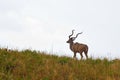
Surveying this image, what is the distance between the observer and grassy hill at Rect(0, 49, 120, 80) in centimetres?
1427

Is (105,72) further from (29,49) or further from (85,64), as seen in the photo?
(29,49)

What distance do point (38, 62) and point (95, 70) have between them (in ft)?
6.63

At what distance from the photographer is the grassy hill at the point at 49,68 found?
14.3 metres

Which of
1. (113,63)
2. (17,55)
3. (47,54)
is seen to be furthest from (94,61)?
(17,55)

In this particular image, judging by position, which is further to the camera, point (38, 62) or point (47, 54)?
point (47, 54)

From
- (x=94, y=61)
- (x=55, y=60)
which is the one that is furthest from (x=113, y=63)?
(x=55, y=60)

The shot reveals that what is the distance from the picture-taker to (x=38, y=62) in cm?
1562

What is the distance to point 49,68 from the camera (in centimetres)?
1488

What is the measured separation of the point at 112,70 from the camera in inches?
606

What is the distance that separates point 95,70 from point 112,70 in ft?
2.13

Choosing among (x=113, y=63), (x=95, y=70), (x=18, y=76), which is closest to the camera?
(x=18, y=76)

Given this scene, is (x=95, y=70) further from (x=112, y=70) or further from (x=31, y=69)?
(x=31, y=69)

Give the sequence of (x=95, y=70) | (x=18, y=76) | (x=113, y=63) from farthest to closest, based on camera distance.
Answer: (x=113, y=63)
(x=95, y=70)
(x=18, y=76)

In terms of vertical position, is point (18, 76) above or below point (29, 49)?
below
